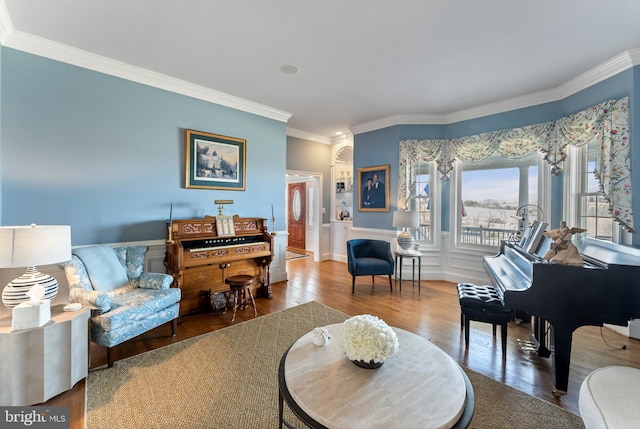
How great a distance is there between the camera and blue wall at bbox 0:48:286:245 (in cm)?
256

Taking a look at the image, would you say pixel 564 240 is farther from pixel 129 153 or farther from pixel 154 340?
pixel 129 153

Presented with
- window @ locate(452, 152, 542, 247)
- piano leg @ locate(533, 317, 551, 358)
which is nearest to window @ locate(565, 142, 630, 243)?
window @ locate(452, 152, 542, 247)

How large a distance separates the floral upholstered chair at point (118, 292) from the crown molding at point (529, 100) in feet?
14.1

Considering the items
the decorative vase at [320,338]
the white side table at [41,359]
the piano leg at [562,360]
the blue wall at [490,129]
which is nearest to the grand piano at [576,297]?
the piano leg at [562,360]

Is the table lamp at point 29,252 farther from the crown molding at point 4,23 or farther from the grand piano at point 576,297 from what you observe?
the grand piano at point 576,297

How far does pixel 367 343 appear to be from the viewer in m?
1.37

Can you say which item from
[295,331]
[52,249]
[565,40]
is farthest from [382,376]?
[565,40]

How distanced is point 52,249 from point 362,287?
375cm

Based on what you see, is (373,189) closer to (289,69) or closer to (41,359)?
(289,69)

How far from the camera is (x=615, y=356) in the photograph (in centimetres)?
242

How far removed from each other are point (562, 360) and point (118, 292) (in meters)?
3.76

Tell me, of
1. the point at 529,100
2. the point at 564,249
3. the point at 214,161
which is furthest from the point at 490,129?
the point at 214,161

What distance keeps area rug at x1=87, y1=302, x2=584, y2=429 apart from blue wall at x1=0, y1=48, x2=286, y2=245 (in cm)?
164

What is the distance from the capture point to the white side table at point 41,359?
168 centimetres
